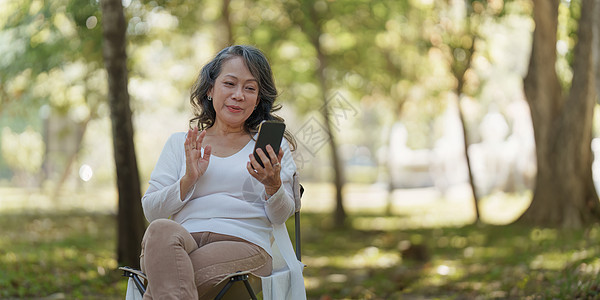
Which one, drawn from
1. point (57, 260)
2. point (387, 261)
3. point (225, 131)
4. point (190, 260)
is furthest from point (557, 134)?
point (190, 260)

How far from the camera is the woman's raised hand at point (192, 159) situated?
2.92m

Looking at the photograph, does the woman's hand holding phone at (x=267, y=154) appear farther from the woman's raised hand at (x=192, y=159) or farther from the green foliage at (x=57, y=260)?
the green foliage at (x=57, y=260)

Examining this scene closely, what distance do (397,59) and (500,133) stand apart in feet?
34.0

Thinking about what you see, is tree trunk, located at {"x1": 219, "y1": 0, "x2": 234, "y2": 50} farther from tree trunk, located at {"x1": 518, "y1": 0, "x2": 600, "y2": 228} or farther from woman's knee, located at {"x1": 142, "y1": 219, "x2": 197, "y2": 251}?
woman's knee, located at {"x1": 142, "y1": 219, "x2": 197, "y2": 251}

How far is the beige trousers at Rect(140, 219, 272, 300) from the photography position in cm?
265

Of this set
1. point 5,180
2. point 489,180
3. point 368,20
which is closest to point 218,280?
point 368,20

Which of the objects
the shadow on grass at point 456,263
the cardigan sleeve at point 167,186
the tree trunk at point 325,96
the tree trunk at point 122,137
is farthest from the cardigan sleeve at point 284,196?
the tree trunk at point 325,96

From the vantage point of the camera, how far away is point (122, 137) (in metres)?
6.75

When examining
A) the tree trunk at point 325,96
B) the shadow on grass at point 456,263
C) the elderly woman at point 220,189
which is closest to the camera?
the elderly woman at point 220,189

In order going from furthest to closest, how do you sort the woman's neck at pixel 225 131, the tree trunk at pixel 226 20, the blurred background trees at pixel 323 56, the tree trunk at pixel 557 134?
1. the tree trunk at pixel 226 20
2. the blurred background trees at pixel 323 56
3. the tree trunk at pixel 557 134
4. the woman's neck at pixel 225 131

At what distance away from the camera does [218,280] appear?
2.81m

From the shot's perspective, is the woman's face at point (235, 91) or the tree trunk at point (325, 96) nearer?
the woman's face at point (235, 91)

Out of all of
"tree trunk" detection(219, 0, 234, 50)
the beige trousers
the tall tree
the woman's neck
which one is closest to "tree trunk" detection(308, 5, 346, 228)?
the tall tree

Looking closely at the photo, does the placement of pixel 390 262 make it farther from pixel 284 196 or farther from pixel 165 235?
pixel 165 235
